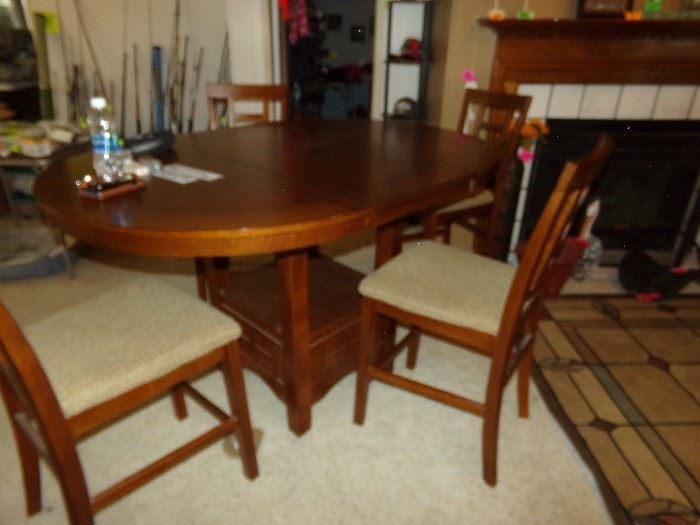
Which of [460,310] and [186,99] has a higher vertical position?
[186,99]

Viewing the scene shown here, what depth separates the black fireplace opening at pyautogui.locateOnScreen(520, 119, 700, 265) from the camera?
2.49 m

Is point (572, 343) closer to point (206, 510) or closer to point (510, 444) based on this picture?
point (510, 444)

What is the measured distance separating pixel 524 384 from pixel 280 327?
0.84 m

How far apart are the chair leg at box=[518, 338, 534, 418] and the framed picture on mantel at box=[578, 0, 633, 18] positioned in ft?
5.82

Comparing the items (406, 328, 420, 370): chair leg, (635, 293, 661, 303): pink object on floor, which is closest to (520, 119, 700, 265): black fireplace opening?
(635, 293, 661, 303): pink object on floor

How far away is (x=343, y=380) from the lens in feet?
5.98

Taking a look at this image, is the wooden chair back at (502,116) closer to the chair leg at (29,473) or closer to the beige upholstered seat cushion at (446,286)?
the beige upholstered seat cushion at (446,286)

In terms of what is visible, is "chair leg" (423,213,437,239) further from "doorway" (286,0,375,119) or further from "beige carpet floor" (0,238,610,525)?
"doorway" (286,0,375,119)

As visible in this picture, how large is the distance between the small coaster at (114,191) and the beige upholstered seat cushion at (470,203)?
51.2 inches

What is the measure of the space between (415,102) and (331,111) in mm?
2711

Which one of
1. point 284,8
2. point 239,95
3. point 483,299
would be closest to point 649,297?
point 483,299

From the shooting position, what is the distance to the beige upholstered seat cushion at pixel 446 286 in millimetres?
1275

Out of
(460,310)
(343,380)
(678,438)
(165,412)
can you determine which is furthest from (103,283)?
(678,438)

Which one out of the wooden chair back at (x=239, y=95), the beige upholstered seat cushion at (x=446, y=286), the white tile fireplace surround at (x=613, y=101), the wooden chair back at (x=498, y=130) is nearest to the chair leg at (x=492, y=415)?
the beige upholstered seat cushion at (x=446, y=286)
